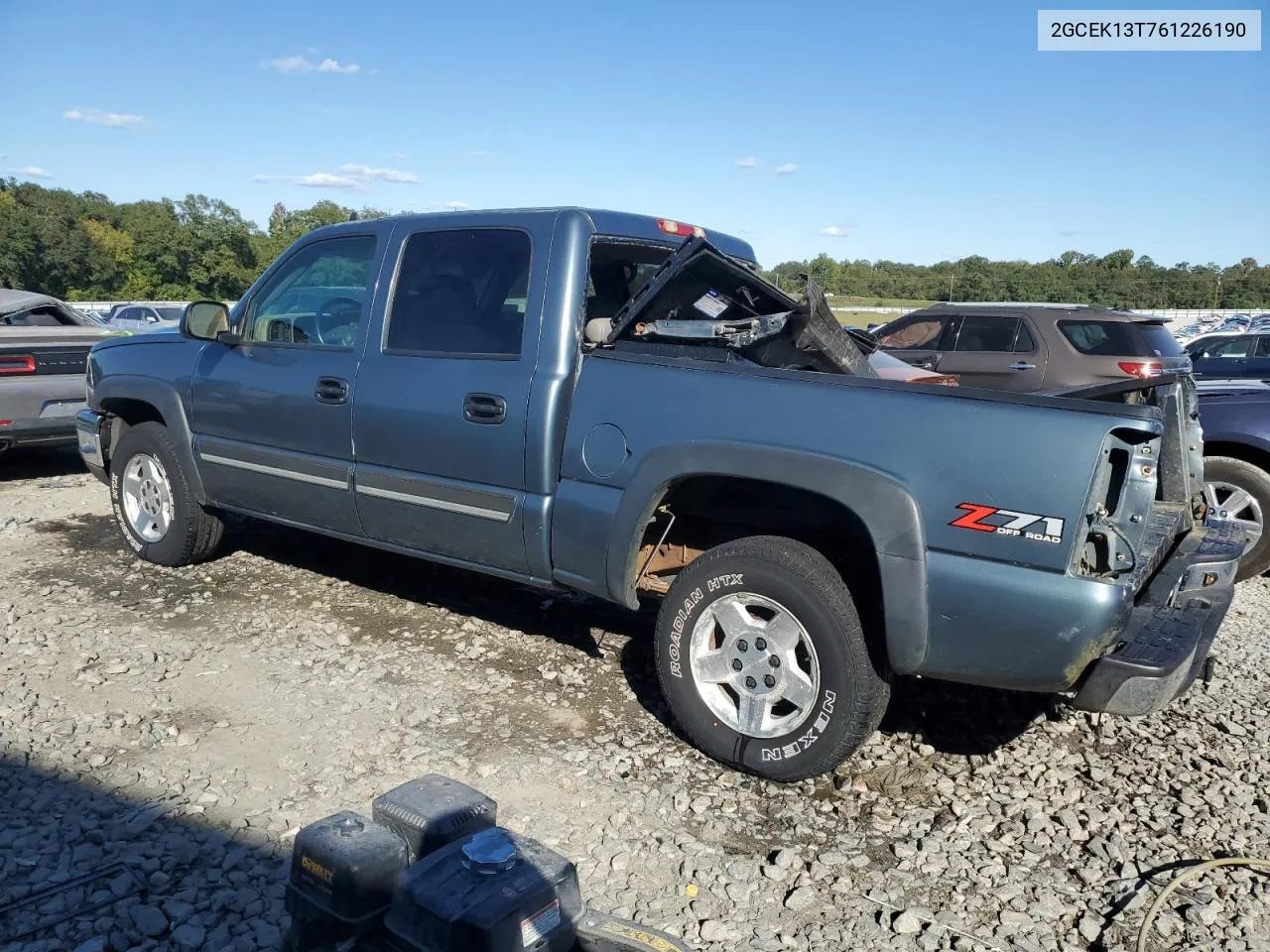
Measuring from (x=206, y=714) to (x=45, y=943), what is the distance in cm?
140

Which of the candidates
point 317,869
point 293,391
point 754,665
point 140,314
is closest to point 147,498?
point 293,391

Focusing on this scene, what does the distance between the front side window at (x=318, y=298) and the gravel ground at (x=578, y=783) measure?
1433 mm

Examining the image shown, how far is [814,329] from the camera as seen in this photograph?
359 centimetres

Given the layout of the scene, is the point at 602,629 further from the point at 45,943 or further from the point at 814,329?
the point at 45,943

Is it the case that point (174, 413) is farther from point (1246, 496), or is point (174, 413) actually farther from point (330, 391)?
point (1246, 496)

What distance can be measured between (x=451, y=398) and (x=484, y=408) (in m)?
0.20

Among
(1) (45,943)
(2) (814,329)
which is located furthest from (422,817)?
(2) (814,329)

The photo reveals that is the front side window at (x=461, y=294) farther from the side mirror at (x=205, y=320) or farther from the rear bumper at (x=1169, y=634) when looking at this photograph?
the rear bumper at (x=1169, y=634)

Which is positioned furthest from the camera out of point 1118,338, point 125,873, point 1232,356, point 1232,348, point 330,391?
point 1232,348

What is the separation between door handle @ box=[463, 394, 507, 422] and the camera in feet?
12.9

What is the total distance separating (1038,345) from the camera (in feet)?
37.2

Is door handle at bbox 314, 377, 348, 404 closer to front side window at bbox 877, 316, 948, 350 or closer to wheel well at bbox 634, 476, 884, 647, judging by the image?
wheel well at bbox 634, 476, 884, 647

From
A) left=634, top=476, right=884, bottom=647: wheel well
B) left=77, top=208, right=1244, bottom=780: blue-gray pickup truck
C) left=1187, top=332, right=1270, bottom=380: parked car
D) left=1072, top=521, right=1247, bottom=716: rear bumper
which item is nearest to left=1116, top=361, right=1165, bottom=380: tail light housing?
left=1187, top=332, right=1270, bottom=380: parked car

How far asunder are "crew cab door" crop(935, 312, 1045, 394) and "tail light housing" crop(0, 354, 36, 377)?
9.36 meters
